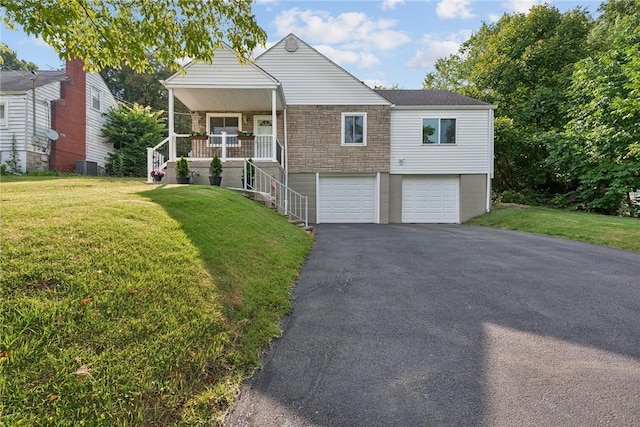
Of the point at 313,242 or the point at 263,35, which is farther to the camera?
the point at 313,242

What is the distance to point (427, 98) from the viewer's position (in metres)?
15.6

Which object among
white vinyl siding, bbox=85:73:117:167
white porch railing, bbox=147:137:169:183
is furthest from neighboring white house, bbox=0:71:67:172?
white porch railing, bbox=147:137:169:183

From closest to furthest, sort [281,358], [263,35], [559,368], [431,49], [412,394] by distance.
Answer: [412,394]
[559,368]
[281,358]
[263,35]
[431,49]

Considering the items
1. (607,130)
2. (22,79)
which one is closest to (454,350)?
(607,130)

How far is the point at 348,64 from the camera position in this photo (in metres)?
15.8

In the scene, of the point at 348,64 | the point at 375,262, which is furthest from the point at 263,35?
the point at 348,64

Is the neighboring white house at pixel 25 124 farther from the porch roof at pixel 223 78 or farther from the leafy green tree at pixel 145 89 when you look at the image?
the leafy green tree at pixel 145 89

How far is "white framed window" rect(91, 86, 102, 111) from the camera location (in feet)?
65.7

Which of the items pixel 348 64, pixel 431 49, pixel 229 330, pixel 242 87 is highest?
pixel 431 49

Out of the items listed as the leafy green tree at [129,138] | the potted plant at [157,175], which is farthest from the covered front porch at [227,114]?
the leafy green tree at [129,138]

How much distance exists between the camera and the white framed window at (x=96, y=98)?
2002 cm

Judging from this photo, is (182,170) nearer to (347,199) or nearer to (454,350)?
(347,199)

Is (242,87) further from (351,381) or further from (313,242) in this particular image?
(351,381)

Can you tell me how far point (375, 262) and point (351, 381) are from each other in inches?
153
